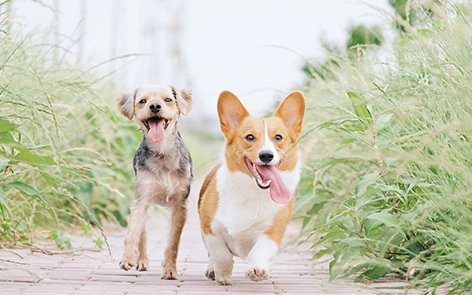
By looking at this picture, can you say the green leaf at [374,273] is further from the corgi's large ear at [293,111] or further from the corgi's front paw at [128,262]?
the corgi's front paw at [128,262]

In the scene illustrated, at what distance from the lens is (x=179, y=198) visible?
514 cm

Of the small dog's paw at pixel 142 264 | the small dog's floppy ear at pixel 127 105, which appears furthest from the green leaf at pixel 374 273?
the small dog's floppy ear at pixel 127 105

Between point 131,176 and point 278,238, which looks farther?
point 131,176

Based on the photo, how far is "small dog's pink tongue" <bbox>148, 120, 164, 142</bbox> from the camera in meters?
5.11

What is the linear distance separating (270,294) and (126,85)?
6272mm

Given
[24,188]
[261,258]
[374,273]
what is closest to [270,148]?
[261,258]

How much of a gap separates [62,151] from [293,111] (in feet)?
6.18

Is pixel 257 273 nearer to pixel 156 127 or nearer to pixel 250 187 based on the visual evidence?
pixel 250 187

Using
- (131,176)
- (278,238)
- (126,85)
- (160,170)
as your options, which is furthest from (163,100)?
(126,85)

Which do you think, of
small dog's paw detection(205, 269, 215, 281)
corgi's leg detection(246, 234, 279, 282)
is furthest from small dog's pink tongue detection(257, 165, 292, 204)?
small dog's paw detection(205, 269, 215, 281)

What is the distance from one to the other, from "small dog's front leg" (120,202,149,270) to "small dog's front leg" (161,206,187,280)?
0.18 meters

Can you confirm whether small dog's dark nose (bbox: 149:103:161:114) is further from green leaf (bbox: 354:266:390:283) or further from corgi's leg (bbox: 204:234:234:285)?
green leaf (bbox: 354:266:390:283)

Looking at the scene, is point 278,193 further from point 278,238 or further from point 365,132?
point 365,132

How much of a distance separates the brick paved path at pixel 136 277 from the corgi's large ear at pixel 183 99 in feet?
3.62
